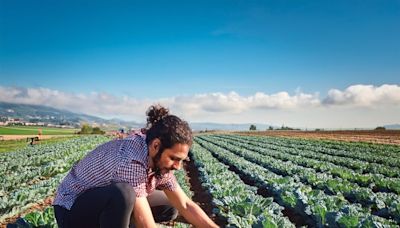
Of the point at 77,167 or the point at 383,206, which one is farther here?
the point at 383,206

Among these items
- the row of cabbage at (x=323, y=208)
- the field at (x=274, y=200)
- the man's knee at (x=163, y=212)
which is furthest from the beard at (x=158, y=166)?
the row of cabbage at (x=323, y=208)

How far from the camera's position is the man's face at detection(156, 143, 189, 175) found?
3293 mm

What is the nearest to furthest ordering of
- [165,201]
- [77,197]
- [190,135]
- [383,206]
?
[190,135]
[77,197]
[165,201]
[383,206]

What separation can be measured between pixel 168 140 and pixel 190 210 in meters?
1.02

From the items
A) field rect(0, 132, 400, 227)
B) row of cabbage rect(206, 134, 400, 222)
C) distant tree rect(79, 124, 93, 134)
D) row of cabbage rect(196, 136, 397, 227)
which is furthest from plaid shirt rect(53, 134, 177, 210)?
distant tree rect(79, 124, 93, 134)

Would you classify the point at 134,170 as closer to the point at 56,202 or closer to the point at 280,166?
the point at 56,202

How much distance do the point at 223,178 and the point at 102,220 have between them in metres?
7.01

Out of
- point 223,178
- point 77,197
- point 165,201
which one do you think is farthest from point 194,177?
point 77,197

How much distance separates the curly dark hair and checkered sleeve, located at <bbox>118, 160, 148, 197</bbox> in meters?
0.21

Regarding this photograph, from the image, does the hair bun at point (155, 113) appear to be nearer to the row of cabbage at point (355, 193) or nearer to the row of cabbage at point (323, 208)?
the row of cabbage at point (323, 208)

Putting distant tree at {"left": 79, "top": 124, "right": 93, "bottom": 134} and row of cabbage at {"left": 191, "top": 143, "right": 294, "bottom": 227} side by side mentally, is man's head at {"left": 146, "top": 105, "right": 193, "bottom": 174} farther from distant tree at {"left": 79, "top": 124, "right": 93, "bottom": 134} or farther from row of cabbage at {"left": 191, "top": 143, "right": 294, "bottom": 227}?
distant tree at {"left": 79, "top": 124, "right": 93, "bottom": 134}

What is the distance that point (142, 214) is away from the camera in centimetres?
337

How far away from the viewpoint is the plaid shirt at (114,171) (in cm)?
340

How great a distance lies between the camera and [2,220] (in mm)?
6770
